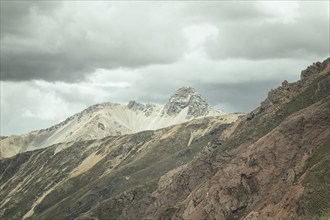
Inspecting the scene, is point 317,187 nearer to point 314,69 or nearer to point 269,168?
point 269,168

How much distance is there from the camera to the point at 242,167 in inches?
5305

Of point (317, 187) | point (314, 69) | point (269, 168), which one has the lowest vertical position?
point (317, 187)

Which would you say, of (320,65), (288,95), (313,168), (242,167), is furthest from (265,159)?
(320,65)

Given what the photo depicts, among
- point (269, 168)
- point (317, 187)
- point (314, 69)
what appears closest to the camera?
point (317, 187)

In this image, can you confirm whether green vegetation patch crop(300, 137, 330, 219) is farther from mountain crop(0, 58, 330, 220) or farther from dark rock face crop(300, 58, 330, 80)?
dark rock face crop(300, 58, 330, 80)

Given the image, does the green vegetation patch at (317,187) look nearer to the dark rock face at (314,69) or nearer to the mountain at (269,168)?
the mountain at (269,168)

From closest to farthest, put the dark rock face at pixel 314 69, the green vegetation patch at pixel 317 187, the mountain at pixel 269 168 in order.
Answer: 1. the green vegetation patch at pixel 317 187
2. the mountain at pixel 269 168
3. the dark rock face at pixel 314 69

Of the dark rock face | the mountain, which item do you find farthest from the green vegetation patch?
the dark rock face

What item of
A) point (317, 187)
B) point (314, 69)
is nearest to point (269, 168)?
point (317, 187)

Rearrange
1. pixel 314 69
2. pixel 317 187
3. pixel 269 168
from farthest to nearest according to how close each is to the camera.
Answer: pixel 314 69
pixel 269 168
pixel 317 187

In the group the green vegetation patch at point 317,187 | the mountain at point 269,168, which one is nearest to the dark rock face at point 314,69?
the mountain at point 269,168

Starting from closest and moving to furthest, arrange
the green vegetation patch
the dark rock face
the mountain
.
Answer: the green vegetation patch, the mountain, the dark rock face

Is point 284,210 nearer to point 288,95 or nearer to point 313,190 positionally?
point 313,190

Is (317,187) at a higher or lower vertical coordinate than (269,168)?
lower
